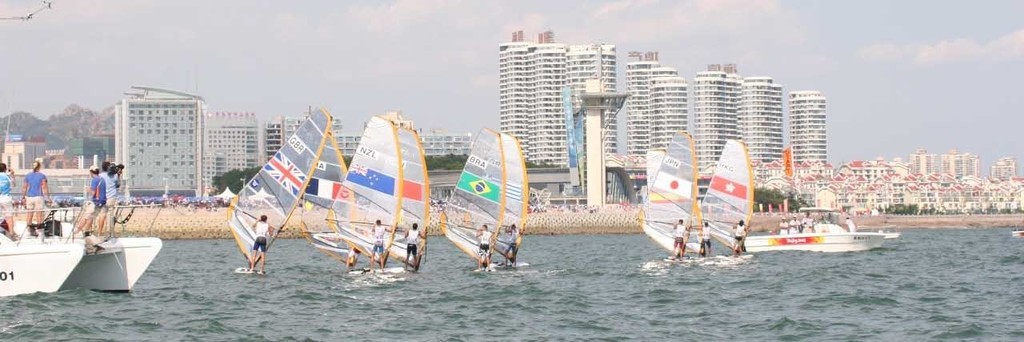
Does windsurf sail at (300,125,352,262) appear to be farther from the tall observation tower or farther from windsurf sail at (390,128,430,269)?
the tall observation tower

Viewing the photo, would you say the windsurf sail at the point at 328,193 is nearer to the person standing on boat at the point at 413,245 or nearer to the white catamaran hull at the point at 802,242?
the person standing on boat at the point at 413,245

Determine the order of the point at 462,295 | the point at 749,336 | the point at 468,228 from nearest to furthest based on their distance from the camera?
1. the point at 749,336
2. the point at 462,295
3. the point at 468,228

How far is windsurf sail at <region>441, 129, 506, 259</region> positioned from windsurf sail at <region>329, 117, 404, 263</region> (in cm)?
249

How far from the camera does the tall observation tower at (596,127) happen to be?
128 meters

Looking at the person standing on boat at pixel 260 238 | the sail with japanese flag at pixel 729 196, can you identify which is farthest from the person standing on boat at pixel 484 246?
the sail with japanese flag at pixel 729 196

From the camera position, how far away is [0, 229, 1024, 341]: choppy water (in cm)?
2419

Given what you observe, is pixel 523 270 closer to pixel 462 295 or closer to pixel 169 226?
pixel 462 295

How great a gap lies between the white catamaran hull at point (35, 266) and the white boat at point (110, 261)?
462 millimetres

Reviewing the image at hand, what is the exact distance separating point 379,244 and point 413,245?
0.99 meters

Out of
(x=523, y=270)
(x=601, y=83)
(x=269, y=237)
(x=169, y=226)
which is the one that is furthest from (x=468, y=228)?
(x=601, y=83)

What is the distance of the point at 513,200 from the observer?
41.0 meters

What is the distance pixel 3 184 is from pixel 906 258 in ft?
Result: 104

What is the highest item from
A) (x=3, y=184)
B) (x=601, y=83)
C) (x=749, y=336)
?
(x=601, y=83)

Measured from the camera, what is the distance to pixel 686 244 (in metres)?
45.7
